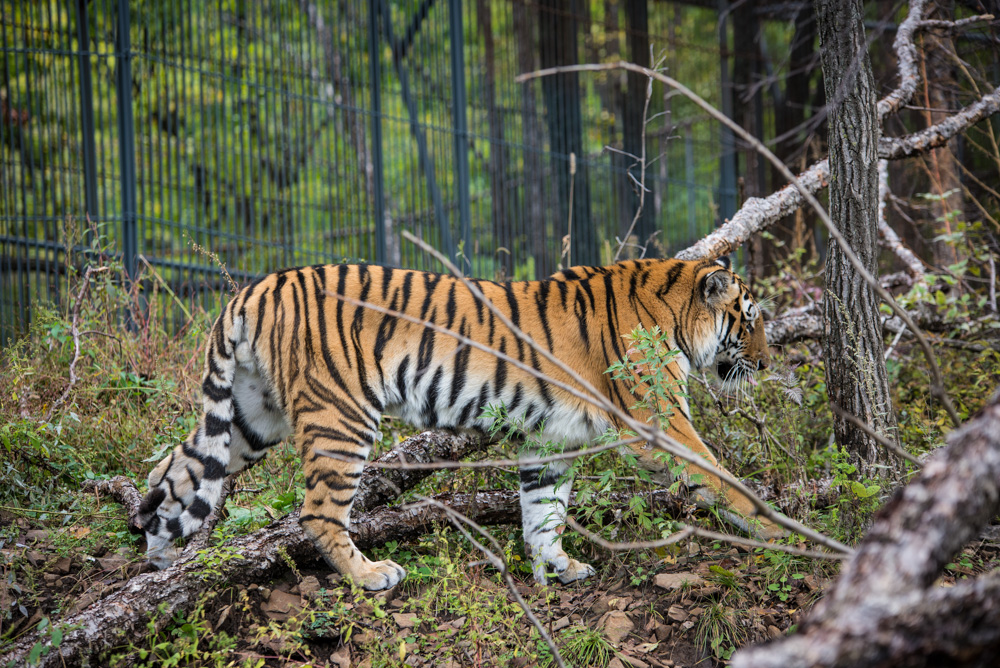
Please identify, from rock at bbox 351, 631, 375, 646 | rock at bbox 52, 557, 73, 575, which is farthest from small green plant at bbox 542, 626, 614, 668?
rock at bbox 52, 557, 73, 575

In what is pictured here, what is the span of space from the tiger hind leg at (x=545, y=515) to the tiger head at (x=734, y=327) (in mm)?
1092

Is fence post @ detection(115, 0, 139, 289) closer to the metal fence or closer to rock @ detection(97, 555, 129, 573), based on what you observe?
the metal fence

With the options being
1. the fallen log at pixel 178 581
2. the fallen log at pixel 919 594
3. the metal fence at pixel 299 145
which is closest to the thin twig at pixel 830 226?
the fallen log at pixel 919 594

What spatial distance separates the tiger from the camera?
360 cm

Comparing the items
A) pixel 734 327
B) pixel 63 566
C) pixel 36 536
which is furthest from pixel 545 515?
pixel 36 536

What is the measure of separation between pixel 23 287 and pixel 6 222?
1.99ft

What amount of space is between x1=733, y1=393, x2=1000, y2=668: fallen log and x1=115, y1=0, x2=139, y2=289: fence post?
6355mm

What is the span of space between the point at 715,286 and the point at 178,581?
292 cm

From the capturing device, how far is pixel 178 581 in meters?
3.10

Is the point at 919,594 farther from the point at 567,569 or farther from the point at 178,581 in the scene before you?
the point at 178,581

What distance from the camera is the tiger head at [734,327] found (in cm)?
420

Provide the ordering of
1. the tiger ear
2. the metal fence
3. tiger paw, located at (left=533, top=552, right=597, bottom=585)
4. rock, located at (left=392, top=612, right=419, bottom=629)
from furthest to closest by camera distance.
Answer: the metal fence < the tiger ear < tiger paw, located at (left=533, top=552, right=597, bottom=585) < rock, located at (left=392, top=612, right=419, bottom=629)

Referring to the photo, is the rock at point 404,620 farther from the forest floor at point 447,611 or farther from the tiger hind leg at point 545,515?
the tiger hind leg at point 545,515

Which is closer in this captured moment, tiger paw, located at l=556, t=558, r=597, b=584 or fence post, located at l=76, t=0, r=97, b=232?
tiger paw, located at l=556, t=558, r=597, b=584
